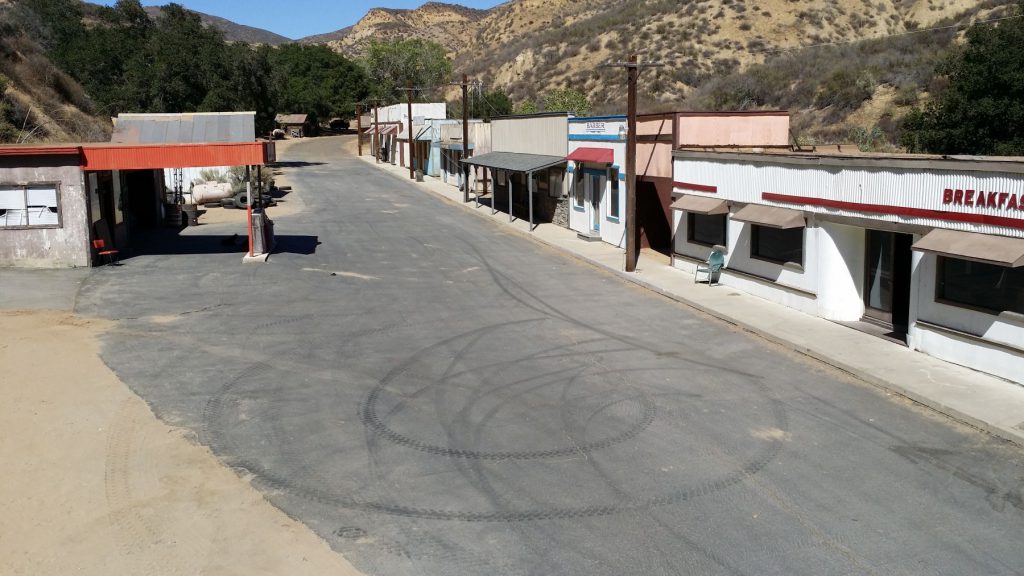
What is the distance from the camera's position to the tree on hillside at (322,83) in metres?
105

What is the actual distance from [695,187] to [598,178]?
7321mm

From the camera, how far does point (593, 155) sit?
94.8 ft

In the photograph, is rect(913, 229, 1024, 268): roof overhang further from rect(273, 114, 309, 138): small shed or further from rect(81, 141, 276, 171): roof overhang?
rect(273, 114, 309, 138): small shed

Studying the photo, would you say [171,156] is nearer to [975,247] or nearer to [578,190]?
[578,190]

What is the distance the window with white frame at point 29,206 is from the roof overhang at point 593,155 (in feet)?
54.0

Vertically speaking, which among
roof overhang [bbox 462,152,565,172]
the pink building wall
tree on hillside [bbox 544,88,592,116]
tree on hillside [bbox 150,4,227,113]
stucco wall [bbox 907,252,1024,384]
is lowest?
stucco wall [bbox 907,252,1024,384]

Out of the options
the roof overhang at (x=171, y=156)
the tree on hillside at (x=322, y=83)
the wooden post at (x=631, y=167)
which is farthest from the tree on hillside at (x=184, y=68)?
the wooden post at (x=631, y=167)

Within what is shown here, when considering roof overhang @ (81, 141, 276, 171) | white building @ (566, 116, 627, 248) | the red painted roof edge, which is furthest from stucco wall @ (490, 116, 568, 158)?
the red painted roof edge

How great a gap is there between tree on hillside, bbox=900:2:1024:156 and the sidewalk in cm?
1423

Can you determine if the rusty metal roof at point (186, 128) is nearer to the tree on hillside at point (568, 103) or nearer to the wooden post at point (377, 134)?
the tree on hillside at point (568, 103)

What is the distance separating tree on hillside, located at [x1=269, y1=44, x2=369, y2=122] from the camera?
105 m

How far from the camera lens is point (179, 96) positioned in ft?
191

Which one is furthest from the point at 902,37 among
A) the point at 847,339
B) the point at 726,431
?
the point at 726,431

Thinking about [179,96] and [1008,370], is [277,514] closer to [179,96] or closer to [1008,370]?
[1008,370]
